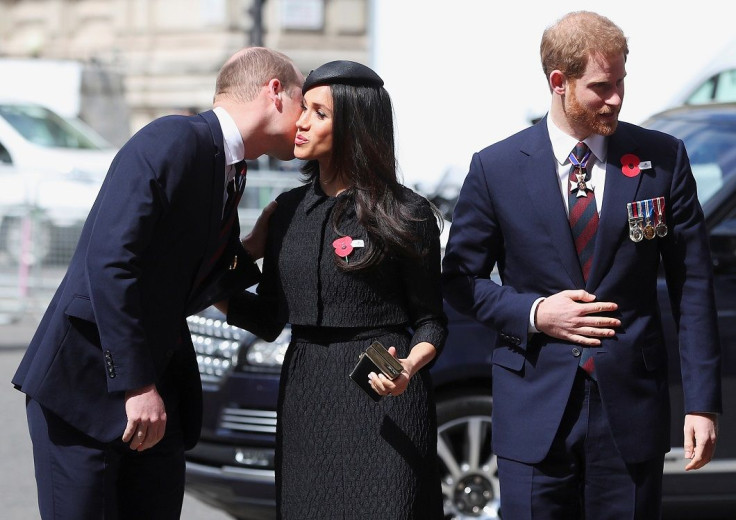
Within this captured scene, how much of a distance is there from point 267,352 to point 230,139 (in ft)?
6.42

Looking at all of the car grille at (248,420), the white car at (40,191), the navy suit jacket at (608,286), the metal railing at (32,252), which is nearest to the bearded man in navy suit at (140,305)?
the navy suit jacket at (608,286)

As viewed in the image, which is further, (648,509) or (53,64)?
(53,64)

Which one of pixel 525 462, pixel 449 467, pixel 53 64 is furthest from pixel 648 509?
pixel 53 64

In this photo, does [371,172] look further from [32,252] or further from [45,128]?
[45,128]

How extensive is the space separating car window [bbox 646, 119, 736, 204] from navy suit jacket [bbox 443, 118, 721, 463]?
183cm

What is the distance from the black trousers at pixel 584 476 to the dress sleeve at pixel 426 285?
0.41 meters

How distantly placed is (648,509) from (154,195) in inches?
61.6

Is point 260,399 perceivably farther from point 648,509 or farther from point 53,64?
point 53,64

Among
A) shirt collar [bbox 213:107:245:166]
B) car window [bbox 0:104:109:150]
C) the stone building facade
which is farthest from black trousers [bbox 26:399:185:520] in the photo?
the stone building facade

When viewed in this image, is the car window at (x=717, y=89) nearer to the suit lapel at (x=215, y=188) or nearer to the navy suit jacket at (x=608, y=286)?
the navy suit jacket at (x=608, y=286)

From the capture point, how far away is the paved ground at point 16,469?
21.2 ft

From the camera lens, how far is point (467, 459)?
5.54 m

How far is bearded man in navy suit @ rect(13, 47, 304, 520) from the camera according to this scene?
339 centimetres

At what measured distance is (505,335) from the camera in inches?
149
